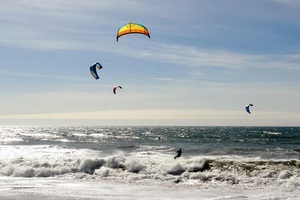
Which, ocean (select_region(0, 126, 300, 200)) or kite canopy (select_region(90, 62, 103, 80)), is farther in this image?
kite canopy (select_region(90, 62, 103, 80))

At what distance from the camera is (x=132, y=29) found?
2181 centimetres

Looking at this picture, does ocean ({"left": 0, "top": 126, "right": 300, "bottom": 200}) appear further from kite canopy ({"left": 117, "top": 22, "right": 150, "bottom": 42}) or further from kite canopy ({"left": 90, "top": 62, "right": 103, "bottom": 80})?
kite canopy ({"left": 117, "top": 22, "right": 150, "bottom": 42})

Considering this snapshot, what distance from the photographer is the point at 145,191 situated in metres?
18.0

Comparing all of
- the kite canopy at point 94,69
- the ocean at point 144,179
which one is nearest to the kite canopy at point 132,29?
the kite canopy at point 94,69

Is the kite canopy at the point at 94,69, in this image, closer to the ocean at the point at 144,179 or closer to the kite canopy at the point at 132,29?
the kite canopy at the point at 132,29

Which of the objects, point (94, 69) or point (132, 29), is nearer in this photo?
point (132, 29)

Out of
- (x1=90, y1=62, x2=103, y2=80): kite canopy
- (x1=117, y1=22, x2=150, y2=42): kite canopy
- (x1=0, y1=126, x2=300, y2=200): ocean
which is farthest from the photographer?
(x1=90, y1=62, x2=103, y2=80): kite canopy

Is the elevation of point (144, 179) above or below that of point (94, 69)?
below

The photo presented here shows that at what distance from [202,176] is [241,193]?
15.3ft

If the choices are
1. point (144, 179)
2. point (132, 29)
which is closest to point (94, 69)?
point (132, 29)

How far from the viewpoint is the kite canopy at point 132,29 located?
2148cm

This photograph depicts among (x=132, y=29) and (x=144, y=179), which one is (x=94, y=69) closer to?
(x=132, y=29)

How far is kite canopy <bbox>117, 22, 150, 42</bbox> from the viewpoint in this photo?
846 inches

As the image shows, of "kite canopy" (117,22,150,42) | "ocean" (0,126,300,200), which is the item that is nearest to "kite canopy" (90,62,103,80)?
"kite canopy" (117,22,150,42)
